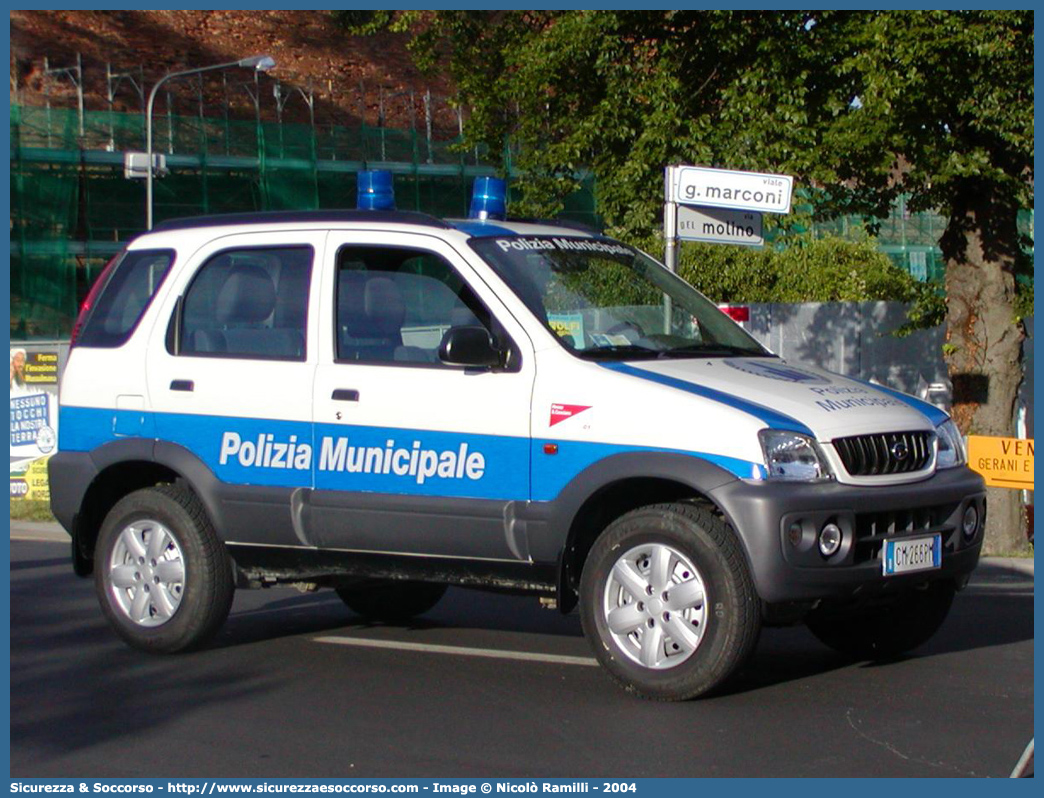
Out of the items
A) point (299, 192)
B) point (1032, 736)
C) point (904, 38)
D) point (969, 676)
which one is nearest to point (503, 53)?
point (904, 38)

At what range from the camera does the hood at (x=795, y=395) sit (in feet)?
20.8

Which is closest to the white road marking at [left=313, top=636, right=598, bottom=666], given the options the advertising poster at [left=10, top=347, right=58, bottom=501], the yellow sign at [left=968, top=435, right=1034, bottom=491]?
the yellow sign at [left=968, top=435, right=1034, bottom=491]

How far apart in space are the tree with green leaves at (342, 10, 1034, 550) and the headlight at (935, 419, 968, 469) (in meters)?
5.40

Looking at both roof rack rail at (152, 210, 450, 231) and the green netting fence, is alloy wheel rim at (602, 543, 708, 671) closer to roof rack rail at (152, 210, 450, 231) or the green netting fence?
roof rack rail at (152, 210, 450, 231)

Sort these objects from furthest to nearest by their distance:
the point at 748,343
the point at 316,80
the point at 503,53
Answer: the point at 316,80 < the point at 503,53 < the point at 748,343

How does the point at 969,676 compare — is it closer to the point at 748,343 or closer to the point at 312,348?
the point at 748,343

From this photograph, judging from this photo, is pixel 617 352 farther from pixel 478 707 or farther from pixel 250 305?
pixel 250 305

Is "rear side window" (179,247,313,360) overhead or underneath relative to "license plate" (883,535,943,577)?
overhead

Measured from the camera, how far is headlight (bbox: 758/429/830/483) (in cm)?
624

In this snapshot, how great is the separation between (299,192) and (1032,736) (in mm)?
37038

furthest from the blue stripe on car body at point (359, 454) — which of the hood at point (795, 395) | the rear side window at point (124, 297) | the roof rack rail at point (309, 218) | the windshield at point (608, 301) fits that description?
the roof rack rail at point (309, 218)

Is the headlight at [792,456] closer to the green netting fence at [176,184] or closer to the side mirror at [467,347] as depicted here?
the side mirror at [467,347]

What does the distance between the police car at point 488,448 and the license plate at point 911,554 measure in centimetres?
1

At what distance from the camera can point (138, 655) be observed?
7820mm
